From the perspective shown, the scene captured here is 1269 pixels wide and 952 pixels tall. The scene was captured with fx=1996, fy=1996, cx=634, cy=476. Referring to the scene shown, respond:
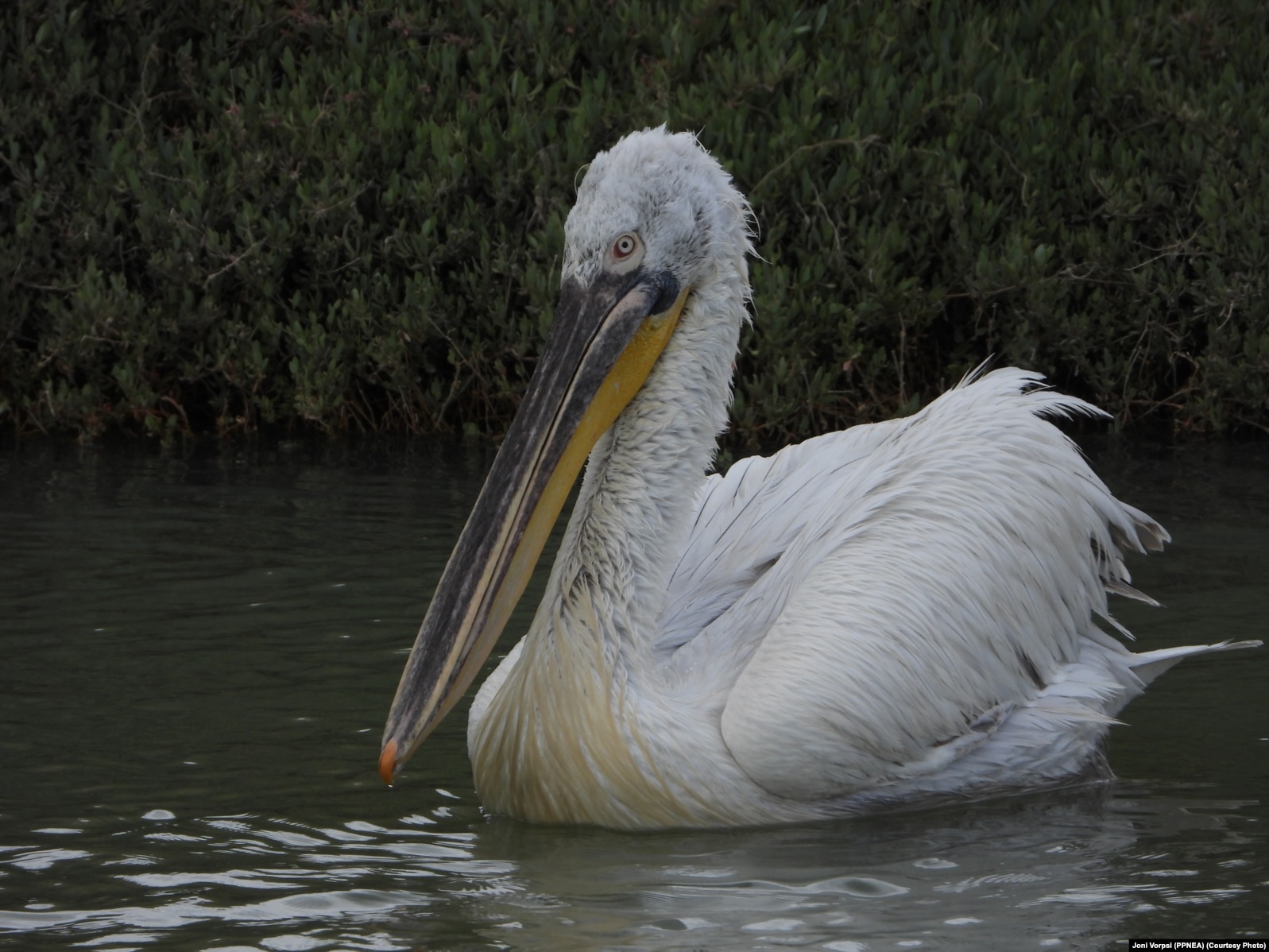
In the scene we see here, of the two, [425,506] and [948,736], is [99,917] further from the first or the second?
[425,506]

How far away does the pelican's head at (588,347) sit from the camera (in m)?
4.03

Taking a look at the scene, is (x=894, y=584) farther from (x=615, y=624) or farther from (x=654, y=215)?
(x=654, y=215)

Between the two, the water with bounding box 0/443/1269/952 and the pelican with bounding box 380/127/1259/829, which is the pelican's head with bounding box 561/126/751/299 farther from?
the water with bounding box 0/443/1269/952

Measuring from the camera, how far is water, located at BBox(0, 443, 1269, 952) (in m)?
3.51

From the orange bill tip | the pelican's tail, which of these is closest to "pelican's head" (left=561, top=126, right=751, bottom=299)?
the orange bill tip

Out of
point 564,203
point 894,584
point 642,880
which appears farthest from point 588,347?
point 564,203

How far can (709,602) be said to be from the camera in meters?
4.61

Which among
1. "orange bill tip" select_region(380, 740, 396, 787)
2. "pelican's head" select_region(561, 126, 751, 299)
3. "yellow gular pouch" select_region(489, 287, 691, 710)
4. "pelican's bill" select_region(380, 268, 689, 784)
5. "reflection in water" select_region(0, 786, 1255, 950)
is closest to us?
"reflection in water" select_region(0, 786, 1255, 950)

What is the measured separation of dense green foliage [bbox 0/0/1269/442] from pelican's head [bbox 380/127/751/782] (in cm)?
359

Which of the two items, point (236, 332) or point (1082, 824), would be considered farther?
point (236, 332)

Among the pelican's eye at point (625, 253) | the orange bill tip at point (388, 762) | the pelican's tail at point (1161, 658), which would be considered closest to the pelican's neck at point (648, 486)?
the pelican's eye at point (625, 253)

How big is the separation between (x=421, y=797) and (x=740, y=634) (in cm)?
78

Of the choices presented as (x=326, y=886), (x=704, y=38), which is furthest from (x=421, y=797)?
(x=704, y=38)

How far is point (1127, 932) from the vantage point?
3.46m
